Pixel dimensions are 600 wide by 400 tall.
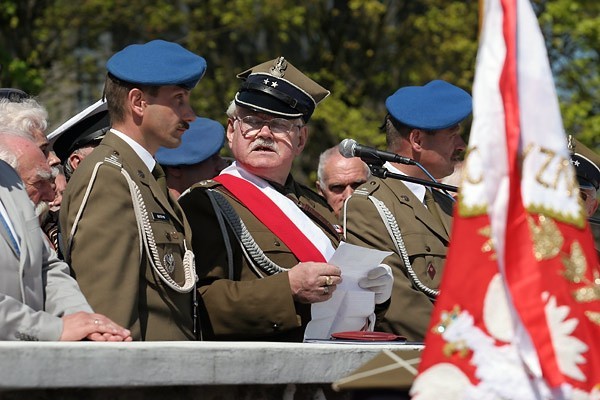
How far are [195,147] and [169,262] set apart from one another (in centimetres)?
229

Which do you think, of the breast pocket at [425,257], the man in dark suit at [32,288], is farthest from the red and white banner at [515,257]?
the breast pocket at [425,257]

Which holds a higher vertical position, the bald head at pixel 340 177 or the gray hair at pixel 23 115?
the gray hair at pixel 23 115

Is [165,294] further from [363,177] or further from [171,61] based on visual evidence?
[363,177]

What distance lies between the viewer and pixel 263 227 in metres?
5.60

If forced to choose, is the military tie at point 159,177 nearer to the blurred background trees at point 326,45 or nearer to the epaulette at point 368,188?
the epaulette at point 368,188

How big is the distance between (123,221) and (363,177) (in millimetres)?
3252

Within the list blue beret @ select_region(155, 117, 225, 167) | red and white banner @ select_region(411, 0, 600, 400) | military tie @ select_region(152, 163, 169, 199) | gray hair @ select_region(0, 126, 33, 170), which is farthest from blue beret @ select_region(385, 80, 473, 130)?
red and white banner @ select_region(411, 0, 600, 400)

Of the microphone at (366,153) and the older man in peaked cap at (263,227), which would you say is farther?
the microphone at (366,153)

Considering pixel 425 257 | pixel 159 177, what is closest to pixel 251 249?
pixel 159 177

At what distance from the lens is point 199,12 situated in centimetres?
1689

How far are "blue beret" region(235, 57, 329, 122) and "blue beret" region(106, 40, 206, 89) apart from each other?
18.9 inches

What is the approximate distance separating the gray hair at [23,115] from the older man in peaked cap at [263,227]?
70 cm

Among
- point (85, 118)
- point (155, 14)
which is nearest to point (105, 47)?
point (155, 14)

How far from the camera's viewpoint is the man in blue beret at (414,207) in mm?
5879
